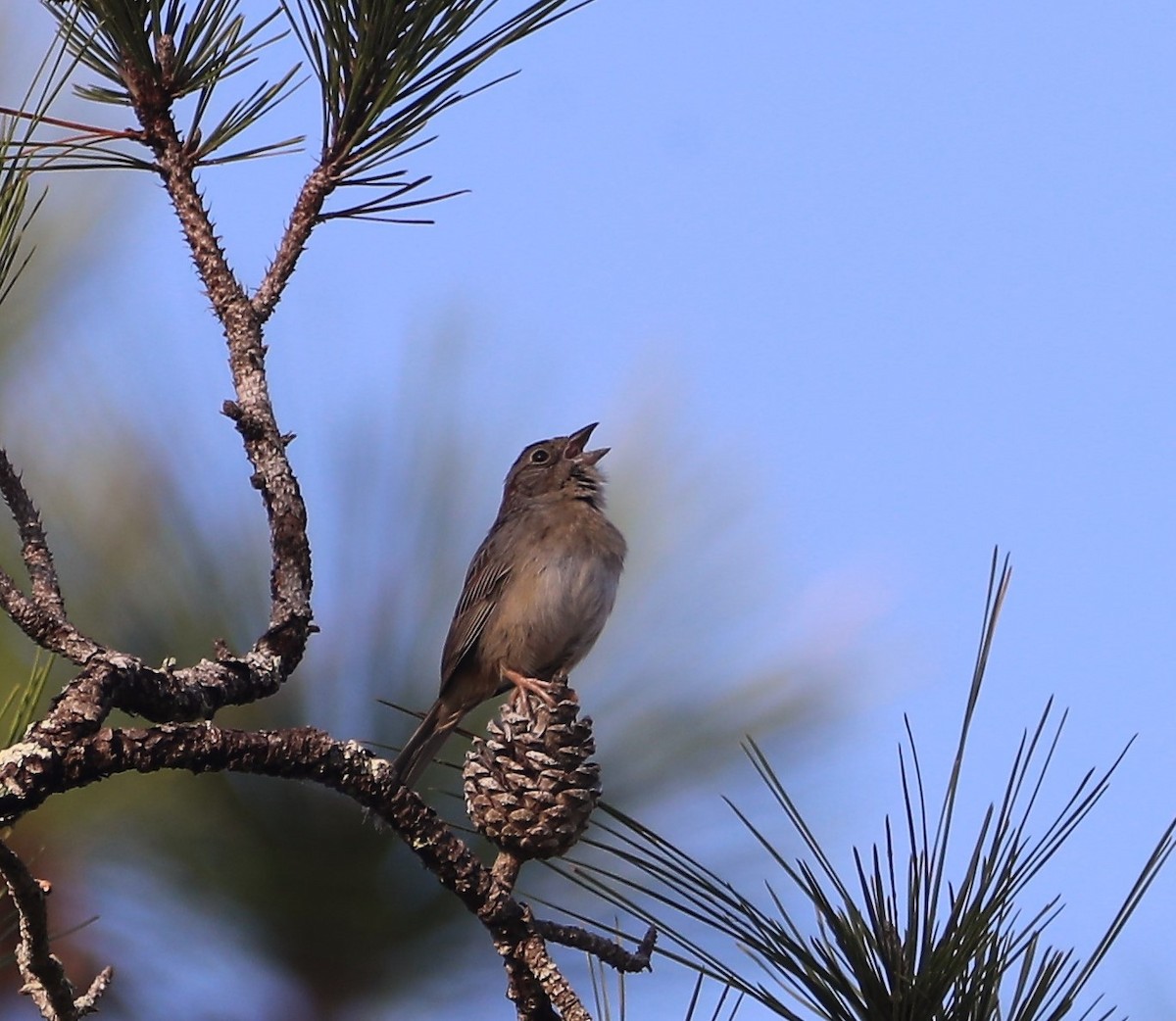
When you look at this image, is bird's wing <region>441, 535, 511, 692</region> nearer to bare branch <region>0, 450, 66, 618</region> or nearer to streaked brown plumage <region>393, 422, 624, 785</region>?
streaked brown plumage <region>393, 422, 624, 785</region>

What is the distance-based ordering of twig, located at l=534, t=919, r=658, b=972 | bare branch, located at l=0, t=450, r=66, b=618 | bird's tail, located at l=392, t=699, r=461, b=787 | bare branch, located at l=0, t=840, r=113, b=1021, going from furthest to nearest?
1. bird's tail, located at l=392, t=699, r=461, b=787
2. twig, located at l=534, t=919, r=658, b=972
3. bare branch, located at l=0, t=450, r=66, b=618
4. bare branch, located at l=0, t=840, r=113, b=1021

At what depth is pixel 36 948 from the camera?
5.85ft

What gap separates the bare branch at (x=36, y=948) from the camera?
67.2 inches

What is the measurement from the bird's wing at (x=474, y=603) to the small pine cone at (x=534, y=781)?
864mm

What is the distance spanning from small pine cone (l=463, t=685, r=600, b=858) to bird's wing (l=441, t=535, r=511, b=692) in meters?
0.86

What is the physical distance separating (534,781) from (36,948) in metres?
0.67

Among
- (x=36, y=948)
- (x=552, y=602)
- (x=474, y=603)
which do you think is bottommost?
(x=36, y=948)

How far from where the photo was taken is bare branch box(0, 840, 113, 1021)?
67.2 inches

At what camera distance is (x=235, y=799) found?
272 centimetres

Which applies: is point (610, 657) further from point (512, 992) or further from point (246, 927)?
point (512, 992)

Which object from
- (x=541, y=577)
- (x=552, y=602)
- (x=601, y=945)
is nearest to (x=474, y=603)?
(x=552, y=602)

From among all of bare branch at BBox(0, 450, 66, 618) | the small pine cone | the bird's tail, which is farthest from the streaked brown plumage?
bare branch at BBox(0, 450, 66, 618)

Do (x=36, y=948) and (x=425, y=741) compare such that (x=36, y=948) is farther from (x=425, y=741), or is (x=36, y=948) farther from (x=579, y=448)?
(x=579, y=448)

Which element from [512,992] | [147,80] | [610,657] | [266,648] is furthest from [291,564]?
[610,657]
